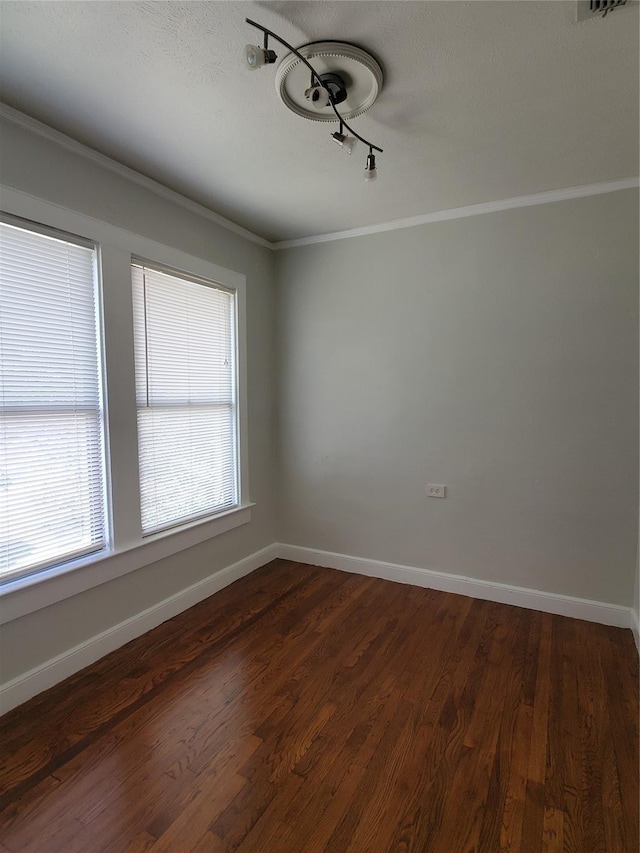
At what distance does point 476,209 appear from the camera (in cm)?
282

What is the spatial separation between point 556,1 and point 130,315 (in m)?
2.24

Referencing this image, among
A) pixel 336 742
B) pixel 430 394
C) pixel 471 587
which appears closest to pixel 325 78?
pixel 430 394

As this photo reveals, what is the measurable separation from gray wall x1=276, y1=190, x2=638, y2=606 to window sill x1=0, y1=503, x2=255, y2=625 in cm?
110

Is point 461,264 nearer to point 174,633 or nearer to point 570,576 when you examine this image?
point 570,576

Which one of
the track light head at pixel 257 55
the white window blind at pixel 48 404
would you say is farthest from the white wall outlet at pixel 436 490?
the track light head at pixel 257 55

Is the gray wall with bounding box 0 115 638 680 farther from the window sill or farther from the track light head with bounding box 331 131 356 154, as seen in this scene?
the track light head with bounding box 331 131 356 154

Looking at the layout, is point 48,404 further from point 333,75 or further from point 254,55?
point 333,75

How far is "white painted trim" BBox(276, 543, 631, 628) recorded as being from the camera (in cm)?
263

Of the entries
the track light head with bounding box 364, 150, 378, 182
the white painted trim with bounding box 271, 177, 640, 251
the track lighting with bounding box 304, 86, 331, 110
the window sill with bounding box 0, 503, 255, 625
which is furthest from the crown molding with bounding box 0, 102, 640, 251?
the window sill with bounding box 0, 503, 255, 625

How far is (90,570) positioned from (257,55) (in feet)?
7.80

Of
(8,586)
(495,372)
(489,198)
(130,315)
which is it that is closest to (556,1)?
(489,198)

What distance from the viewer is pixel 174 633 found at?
2533 mm

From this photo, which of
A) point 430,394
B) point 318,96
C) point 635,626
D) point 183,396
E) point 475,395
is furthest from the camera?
point 430,394

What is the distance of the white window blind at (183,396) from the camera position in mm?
2541
